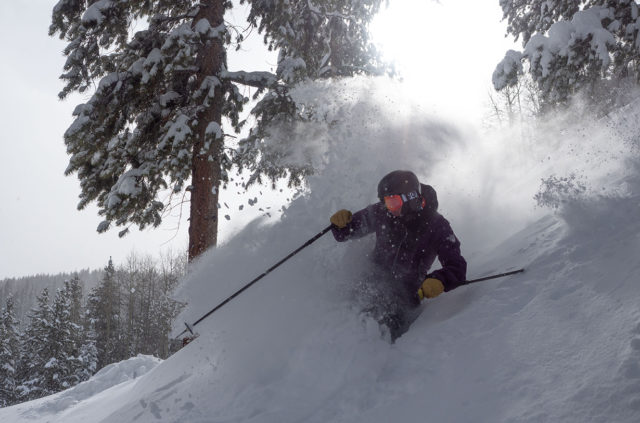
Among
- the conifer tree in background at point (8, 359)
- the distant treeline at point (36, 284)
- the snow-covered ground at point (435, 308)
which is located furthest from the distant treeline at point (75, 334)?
the distant treeline at point (36, 284)

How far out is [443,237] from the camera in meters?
3.58

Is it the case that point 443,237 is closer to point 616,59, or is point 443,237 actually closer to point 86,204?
point 616,59

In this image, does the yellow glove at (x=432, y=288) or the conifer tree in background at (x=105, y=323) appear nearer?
the yellow glove at (x=432, y=288)

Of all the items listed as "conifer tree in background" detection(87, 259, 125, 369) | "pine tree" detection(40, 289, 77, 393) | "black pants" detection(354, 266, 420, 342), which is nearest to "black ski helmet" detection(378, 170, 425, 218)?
"black pants" detection(354, 266, 420, 342)

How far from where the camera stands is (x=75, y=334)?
2752cm

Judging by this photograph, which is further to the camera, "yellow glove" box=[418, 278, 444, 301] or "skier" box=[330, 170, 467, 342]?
"skier" box=[330, 170, 467, 342]

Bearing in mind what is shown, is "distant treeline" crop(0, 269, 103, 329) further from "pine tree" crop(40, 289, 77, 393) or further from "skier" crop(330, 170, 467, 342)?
"skier" crop(330, 170, 467, 342)

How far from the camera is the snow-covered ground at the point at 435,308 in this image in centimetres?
224

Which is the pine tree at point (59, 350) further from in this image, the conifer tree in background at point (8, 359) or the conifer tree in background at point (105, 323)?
the conifer tree in background at point (105, 323)

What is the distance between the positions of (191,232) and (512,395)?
6.10m

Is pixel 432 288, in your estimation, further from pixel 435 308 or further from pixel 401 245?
pixel 401 245

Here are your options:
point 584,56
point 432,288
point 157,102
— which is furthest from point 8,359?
point 584,56

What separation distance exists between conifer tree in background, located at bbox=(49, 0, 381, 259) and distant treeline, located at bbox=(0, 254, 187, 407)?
940 cm

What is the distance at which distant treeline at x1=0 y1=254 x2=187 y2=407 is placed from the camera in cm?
2506
